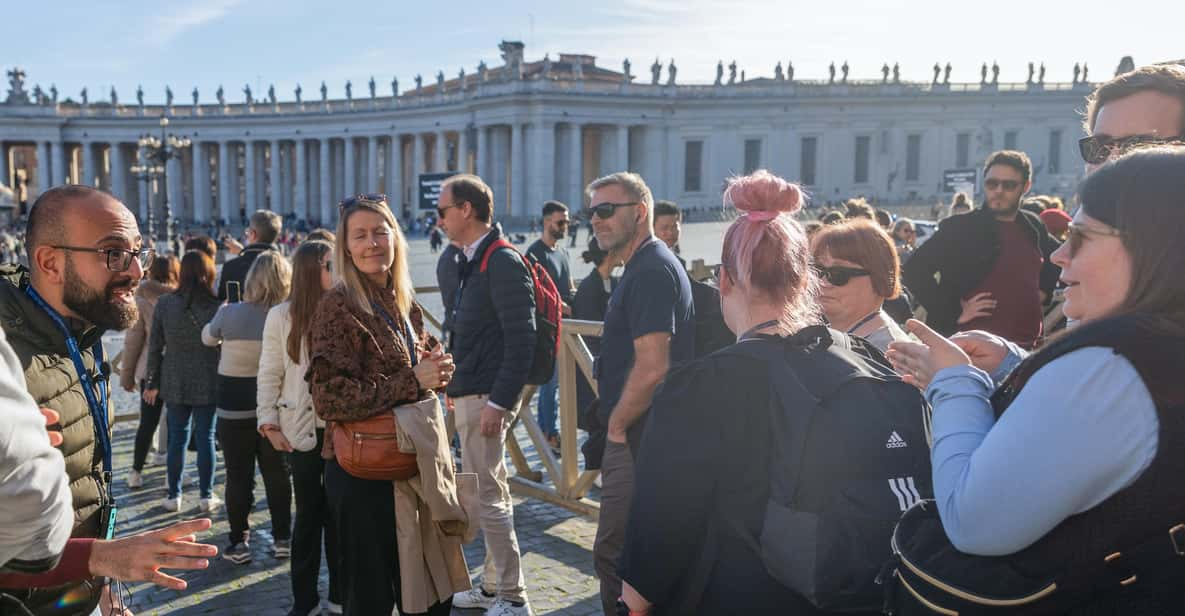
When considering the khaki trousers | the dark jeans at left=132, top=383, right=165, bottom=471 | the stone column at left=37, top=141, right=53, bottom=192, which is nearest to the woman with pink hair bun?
the khaki trousers

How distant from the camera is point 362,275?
13.9ft

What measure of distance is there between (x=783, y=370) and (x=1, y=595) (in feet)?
6.51

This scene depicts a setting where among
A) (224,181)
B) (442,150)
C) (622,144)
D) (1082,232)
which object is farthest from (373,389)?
(224,181)

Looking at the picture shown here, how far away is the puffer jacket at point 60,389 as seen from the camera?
98.7 inches

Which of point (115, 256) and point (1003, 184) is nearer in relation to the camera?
point (115, 256)

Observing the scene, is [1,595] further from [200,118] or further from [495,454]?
[200,118]

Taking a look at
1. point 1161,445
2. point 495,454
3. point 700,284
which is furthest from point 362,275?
point 1161,445

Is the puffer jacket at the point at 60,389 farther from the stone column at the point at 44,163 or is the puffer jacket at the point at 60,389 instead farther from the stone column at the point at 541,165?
the stone column at the point at 44,163

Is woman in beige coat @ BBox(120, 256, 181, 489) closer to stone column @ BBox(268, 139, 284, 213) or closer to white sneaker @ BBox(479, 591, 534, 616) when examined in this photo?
white sneaker @ BBox(479, 591, 534, 616)

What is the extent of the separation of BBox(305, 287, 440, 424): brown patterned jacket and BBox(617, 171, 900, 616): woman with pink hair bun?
6.13ft

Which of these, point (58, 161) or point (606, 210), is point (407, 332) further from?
point (58, 161)

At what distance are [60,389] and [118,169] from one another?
8608 cm

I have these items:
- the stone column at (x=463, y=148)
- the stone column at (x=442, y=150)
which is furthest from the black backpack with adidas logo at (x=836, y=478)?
the stone column at (x=442, y=150)

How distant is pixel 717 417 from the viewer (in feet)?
7.45
